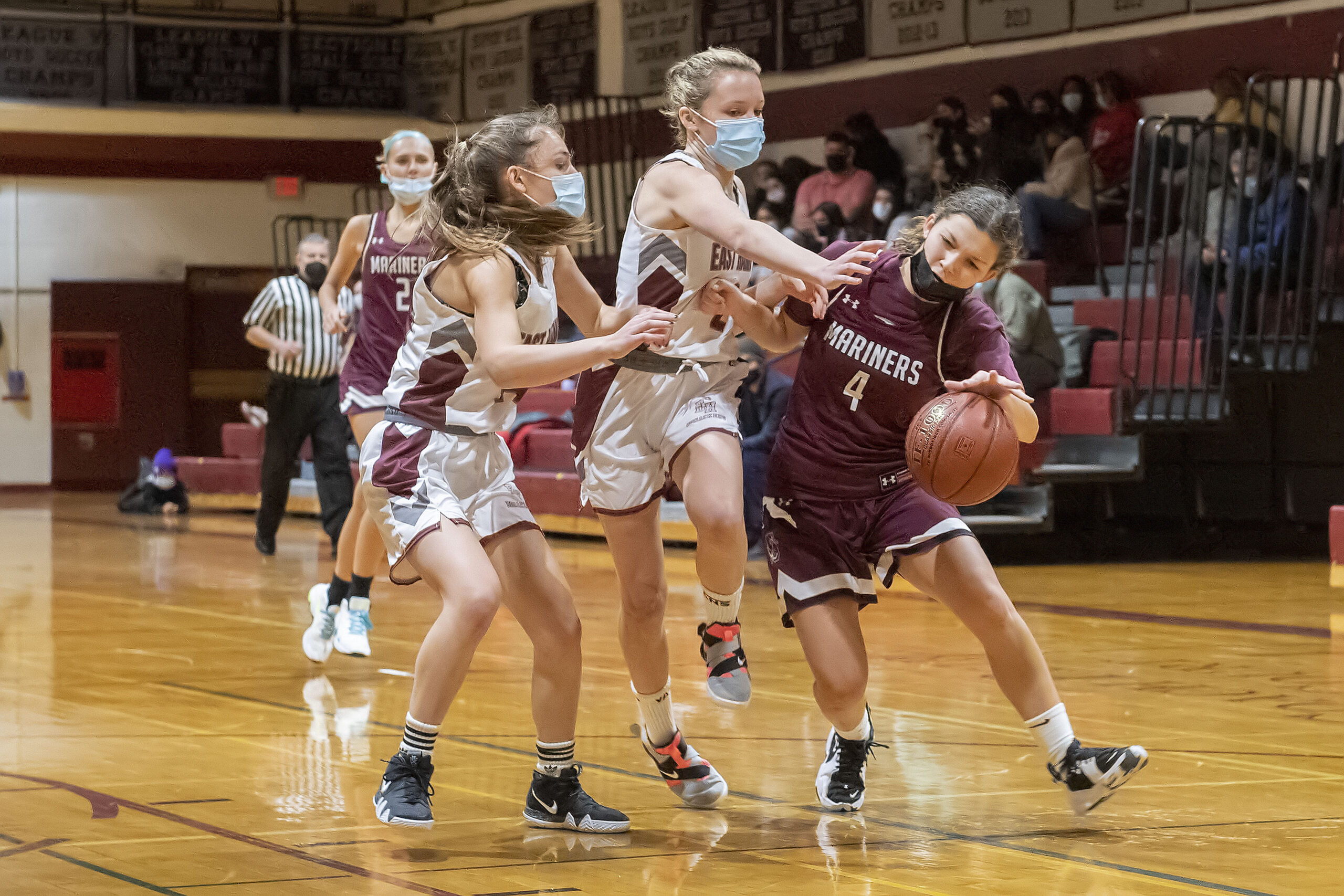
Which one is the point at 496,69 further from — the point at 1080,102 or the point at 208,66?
the point at 1080,102

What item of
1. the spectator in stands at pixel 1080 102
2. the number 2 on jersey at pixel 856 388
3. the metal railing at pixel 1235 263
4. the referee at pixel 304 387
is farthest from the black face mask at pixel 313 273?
the number 2 on jersey at pixel 856 388

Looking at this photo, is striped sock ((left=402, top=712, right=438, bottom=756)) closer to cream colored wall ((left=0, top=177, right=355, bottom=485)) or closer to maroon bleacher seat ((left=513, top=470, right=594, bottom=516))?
maroon bleacher seat ((left=513, top=470, right=594, bottom=516))

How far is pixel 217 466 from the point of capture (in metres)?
15.1

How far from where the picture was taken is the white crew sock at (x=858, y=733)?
3801mm

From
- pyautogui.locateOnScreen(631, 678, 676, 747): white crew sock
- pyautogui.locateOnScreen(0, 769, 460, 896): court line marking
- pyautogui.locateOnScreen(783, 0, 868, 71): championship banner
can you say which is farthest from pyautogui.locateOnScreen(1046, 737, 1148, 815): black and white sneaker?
pyautogui.locateOnScreen(783, 0, 868, 71): championship banner

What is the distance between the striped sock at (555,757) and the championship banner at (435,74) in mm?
14191

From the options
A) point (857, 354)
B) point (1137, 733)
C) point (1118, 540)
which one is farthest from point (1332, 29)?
point (857, 354)

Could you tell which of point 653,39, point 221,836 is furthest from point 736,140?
point 653,39

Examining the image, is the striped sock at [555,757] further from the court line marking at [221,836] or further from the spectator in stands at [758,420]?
the spectator in stands at [758,420]

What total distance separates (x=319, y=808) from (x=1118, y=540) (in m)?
7.77

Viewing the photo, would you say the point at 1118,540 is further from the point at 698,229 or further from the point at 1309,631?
the point at 698,229

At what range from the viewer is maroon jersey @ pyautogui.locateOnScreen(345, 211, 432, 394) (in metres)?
5.98

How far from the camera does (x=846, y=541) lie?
379 cm

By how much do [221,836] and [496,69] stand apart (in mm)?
14000
